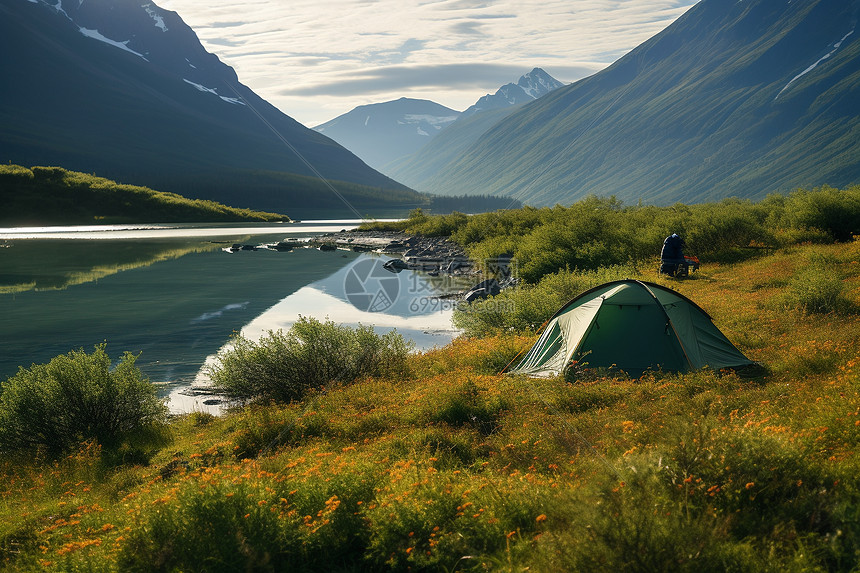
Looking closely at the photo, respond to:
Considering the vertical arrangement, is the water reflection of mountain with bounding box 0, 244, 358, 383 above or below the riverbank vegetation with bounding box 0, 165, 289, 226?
below

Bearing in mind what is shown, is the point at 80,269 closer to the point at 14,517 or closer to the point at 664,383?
the point at 14,517

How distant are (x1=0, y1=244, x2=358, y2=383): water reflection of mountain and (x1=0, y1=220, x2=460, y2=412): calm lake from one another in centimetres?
6

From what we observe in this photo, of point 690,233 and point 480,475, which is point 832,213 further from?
point 480,475

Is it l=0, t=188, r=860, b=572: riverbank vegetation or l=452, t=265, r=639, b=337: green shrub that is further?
l=452, t=265, r=639, b=337: green shrub

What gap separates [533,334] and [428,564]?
1311cm

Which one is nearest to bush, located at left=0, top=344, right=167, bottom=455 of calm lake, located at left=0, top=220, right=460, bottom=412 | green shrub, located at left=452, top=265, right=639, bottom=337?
calm lake, located at left=0, top=220, right=460, bottom=412

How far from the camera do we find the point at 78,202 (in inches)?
4028

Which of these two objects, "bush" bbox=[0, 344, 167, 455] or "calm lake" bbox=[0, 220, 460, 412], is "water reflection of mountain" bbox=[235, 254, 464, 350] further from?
"bush" bbox=[0, 344, 167, 455]

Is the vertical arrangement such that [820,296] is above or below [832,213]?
below

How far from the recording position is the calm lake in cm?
2159

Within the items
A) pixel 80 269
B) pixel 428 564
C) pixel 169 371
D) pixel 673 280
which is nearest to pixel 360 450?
pixel 428 564

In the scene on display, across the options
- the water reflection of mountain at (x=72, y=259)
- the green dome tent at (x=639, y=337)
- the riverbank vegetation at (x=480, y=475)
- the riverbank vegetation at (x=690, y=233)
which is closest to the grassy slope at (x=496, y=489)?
the riverbank vegetation at (x=480, y=475)

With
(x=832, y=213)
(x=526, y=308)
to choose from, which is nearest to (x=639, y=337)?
(x=526, y=308)

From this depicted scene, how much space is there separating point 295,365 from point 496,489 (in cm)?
984
